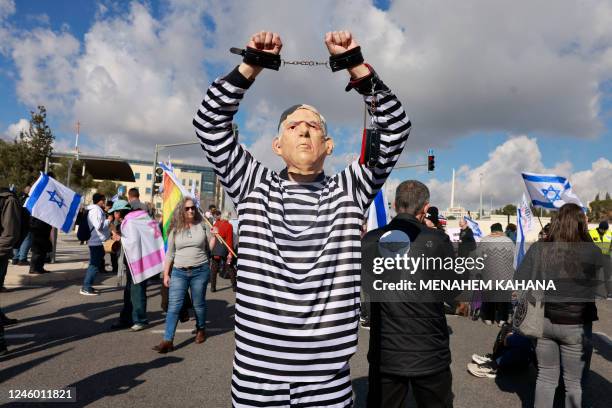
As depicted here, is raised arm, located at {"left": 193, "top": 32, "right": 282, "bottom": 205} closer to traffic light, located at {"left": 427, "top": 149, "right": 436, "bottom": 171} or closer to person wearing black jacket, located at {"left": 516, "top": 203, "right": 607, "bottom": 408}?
person wearing black jacket, located at {"left": 516, "top": 203, "right": 607, "bottom": 408}

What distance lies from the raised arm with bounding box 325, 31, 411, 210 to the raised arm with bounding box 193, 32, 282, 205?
307 mm

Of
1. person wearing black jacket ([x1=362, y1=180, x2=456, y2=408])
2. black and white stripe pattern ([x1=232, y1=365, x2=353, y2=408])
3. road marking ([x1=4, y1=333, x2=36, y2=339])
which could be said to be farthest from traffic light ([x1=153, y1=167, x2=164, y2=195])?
black and white stripe pattern ([x1=232, y1=365, x2=353, y2=408])

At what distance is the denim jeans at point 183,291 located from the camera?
17.2 ft

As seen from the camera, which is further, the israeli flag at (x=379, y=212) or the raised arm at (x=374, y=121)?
the israeli flag at (x=379, y=212)

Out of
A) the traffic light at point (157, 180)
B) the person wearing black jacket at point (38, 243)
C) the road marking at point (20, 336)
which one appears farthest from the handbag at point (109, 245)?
the traffic light at point (157, 180)

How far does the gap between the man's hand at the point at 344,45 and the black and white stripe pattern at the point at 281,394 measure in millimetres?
1236

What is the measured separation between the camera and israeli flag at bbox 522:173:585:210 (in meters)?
7.98

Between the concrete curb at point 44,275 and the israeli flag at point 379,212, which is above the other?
the israeli flag at point 379,212

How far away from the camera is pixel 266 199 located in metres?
1.65

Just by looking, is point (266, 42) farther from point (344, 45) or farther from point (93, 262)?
point (93, 262)

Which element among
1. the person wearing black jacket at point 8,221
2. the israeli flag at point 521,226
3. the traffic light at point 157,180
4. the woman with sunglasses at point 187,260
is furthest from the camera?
the traffic light at point 157,180

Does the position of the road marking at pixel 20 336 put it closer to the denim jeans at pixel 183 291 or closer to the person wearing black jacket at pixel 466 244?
the denim jeans at pixel 183 291

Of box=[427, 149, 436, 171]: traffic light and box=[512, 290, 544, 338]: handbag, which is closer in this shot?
box=[512, 290, 544, 338]: handbag

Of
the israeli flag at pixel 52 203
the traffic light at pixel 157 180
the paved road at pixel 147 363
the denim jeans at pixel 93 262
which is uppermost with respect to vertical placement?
the traffic light at pixel 157 180
